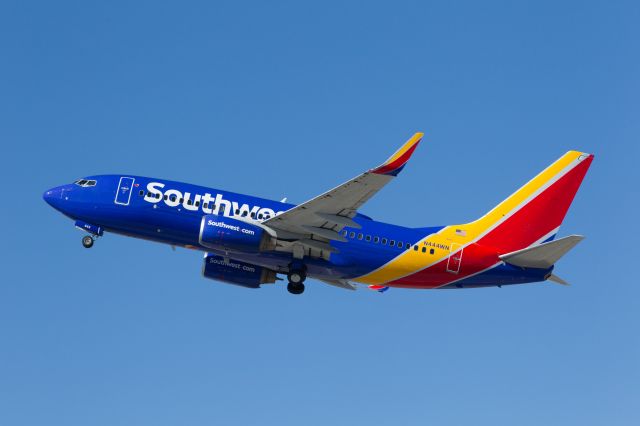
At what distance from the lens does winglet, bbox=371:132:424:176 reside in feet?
171

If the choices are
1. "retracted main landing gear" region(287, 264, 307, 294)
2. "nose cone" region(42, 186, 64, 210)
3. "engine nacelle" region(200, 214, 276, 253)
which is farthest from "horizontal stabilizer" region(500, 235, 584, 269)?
"nose cone" region(42, 186, 64, 210)

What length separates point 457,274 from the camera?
198 ft

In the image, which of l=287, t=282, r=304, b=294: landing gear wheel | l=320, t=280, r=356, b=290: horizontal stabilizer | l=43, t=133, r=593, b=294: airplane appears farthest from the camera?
l=320, t=280, r=356, b=290: horizontal stabilizer

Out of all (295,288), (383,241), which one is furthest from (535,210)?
(295,288)

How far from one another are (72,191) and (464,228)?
22046 mm

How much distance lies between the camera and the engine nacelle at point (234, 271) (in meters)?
63.3

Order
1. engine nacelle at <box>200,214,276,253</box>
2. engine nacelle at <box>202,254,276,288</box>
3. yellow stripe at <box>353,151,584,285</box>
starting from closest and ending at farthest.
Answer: engine nacelle at <box>200,214,276,253</box>
yellow stripe at <box>353,151,584,285</box>
engine nacelle at <box>202,254,276,288</box>

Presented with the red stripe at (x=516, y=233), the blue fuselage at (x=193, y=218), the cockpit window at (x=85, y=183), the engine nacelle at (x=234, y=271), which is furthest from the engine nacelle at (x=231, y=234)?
the red stripe at (x=516, y=233)

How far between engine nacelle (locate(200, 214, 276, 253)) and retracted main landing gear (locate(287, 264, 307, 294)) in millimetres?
2863

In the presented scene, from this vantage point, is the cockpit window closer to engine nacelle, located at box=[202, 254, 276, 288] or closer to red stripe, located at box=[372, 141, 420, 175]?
engine nacelle, located at box=[202, 254, 276, 288]

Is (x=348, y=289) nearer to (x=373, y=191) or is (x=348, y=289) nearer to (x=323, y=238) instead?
(x=323, y=238)

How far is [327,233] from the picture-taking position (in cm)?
5812

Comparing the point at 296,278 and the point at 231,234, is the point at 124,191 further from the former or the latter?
the point at 296,278

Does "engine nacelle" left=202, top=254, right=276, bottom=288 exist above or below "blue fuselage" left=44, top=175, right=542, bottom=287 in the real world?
below
